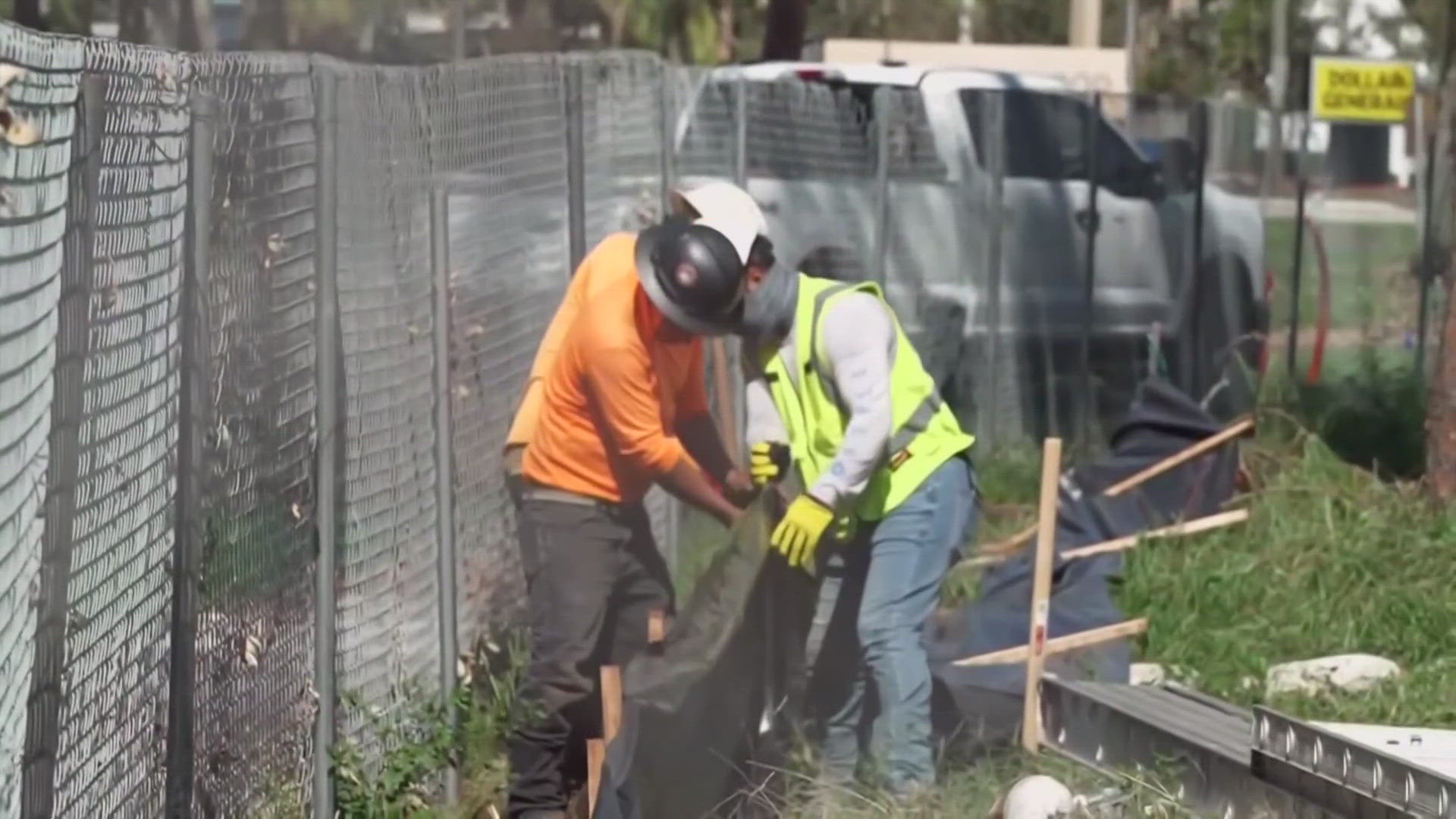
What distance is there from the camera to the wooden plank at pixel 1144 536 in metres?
9.73

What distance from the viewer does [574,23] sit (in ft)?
134

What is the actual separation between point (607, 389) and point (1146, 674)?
2.56 meters

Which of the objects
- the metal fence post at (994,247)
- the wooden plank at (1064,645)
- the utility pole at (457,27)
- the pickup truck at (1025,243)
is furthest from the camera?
the utility pole at (457,27)

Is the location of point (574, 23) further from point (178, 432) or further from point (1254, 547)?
point (178, 432)

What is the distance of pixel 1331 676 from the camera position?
782 centimetres

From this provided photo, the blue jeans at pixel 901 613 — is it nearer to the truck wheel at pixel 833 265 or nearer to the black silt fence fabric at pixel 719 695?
the black silt fence fabric at pixel 719 695

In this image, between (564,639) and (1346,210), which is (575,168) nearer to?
(564,639)

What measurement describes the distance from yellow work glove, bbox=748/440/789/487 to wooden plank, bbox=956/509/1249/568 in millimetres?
2810

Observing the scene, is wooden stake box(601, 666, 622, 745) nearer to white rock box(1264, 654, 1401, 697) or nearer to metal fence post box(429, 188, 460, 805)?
metal fence post box(429, 188, 460, 805)

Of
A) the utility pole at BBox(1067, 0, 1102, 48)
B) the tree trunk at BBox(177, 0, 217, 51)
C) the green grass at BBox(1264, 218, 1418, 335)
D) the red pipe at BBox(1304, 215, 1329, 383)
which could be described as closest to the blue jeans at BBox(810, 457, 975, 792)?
the green grass at BBox(1264, 218, 1418, 335)

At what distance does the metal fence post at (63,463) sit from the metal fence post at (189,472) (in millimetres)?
689

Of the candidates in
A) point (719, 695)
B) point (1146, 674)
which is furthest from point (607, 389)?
point (1146, 674)

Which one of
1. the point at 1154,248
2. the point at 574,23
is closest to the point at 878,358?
the point at 1154,248

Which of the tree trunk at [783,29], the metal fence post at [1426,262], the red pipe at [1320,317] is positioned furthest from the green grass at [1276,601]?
the tree trunk at [783,29]
